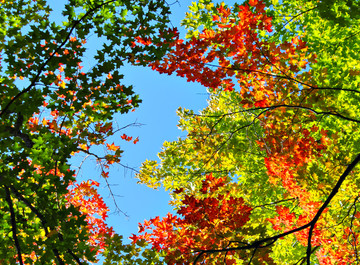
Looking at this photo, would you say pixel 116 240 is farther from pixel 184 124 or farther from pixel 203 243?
pixel 184 124

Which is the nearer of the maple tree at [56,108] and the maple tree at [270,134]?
the maple tree at [56,108]

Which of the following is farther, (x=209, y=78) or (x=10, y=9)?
(x=10, y=9)

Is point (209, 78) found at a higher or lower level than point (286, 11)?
lower

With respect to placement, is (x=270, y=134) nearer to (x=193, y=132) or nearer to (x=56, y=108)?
(x=193, y=132)

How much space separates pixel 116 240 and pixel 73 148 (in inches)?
71.7

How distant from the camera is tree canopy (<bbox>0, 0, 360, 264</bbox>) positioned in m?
2.69

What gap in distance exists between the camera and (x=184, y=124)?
33.2 ft

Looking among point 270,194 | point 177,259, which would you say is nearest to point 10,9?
point 177,259

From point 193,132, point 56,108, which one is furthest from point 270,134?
point 56,108

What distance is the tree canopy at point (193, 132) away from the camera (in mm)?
2686

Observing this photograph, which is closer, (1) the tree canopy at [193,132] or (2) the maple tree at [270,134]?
(1) the tree canopy at [193,132]

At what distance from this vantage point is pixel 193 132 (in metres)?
4.81

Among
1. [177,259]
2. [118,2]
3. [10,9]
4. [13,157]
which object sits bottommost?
[177,259]

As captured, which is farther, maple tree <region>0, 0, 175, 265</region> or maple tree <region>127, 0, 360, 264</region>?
maple tree <region>127, 0, 360, 264</region>
